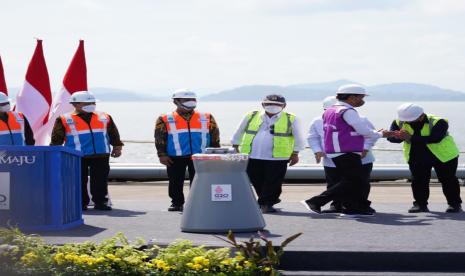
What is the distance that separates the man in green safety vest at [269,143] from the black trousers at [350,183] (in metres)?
0.86

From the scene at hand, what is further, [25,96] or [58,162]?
[25,96]

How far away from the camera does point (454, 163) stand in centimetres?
1445

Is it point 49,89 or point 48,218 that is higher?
point 49,89

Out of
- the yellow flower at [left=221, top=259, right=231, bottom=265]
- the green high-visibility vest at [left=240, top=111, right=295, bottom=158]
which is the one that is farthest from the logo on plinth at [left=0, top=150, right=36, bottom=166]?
the yellow flower at [left=221, top=259, right=231, bottom=265]

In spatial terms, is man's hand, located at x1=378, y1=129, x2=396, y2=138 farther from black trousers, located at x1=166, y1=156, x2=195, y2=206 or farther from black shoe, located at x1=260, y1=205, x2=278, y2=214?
black trousers, located at x1=166, y1=156, x2=195, y2=206

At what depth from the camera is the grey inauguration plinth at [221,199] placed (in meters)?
12.0

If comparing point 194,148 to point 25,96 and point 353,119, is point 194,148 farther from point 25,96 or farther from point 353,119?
point 25,96

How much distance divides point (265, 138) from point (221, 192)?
2.68 metres

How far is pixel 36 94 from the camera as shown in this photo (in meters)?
20.7

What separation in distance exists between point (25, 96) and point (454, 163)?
29.7 ft

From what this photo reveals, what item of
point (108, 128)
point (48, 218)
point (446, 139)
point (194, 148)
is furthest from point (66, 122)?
point (446, 139)

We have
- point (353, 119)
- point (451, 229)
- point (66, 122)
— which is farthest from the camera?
point (66, 122)

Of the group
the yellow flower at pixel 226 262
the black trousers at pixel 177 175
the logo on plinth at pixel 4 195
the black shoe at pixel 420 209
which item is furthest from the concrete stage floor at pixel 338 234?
the yellow flower at pixel 226 262

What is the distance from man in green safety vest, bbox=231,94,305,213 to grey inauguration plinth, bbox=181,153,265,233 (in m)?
2.45
